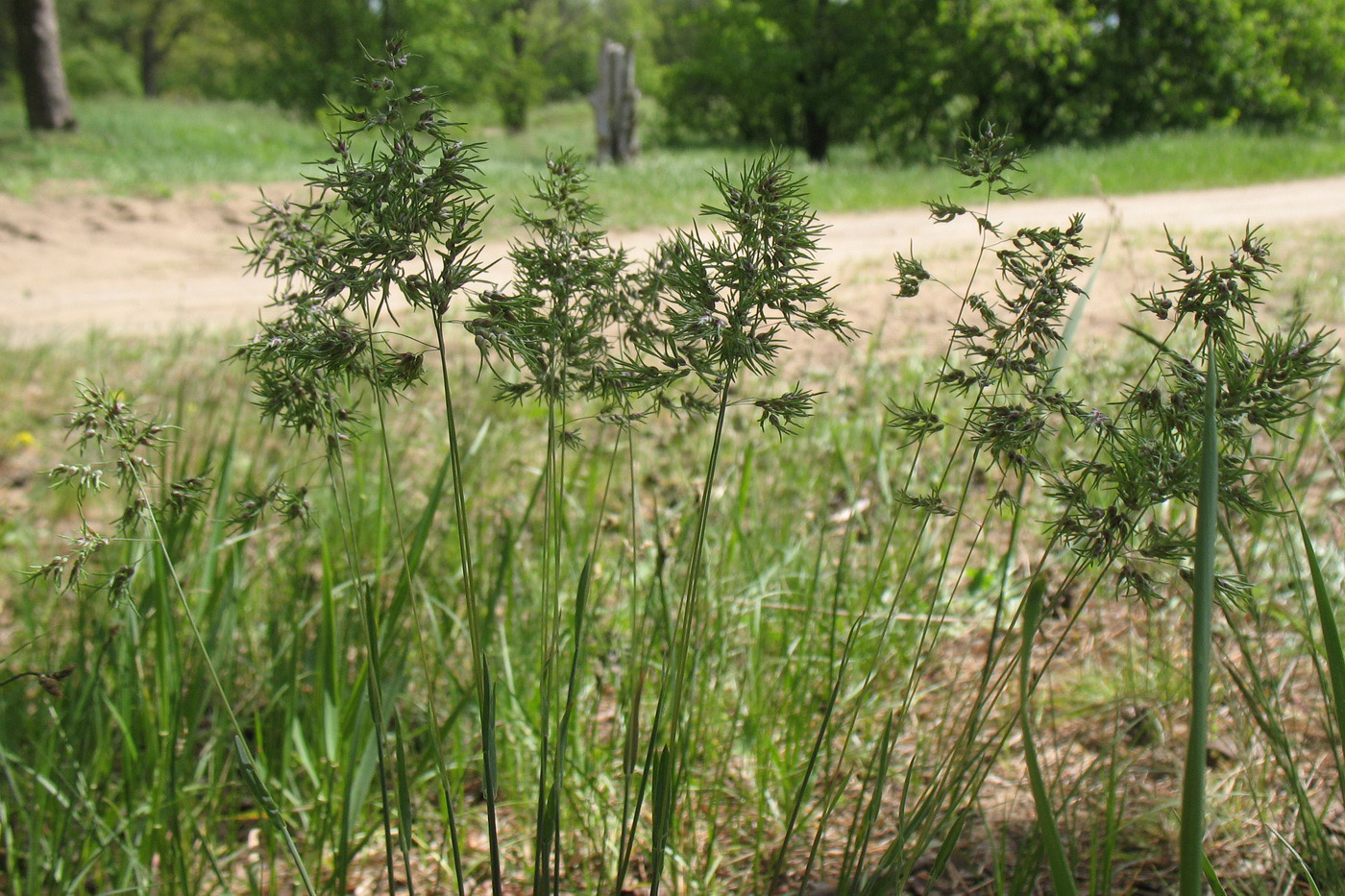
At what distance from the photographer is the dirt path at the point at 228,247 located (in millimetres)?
5883

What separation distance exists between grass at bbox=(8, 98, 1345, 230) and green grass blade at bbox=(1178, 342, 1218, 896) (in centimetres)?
811

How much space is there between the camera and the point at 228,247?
5.01 metres

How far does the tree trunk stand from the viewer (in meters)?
14.2

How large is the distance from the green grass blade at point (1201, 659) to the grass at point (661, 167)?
811cm

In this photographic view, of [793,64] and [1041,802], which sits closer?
[1041,802]

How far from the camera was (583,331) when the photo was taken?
1.12 metres

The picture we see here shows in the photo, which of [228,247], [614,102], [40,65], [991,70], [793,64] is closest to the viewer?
[228,247]

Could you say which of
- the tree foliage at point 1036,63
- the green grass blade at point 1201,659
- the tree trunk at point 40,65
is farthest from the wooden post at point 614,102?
the green grass blade at point 1201,659

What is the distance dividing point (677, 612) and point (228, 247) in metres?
4.15

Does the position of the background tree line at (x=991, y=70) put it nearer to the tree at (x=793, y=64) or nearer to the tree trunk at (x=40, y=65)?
the tree at (x=793, y=64)

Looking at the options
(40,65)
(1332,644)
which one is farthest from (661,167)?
(1332,644)

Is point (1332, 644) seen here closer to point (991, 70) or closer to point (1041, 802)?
point (1041, 802)

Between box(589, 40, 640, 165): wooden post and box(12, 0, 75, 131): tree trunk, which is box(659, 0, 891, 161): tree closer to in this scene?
box(589, 40, 640, 165): wooden post

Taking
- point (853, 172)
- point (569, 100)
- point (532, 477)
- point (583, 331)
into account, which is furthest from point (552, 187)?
point (569, 100)
